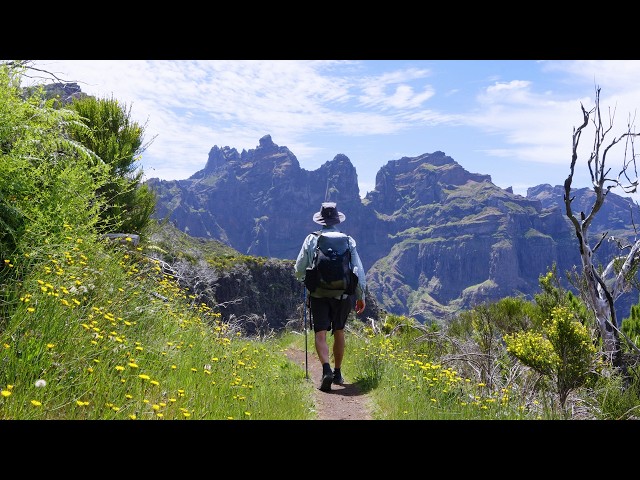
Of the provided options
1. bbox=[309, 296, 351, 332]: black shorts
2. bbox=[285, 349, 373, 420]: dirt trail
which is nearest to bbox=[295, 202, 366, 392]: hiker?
bbox=[309, 296, 351, 332]: black shorts

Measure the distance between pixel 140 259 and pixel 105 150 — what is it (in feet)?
11.4

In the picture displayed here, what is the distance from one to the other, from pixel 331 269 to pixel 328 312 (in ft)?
2.30

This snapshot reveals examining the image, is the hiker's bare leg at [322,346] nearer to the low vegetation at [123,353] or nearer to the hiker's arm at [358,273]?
the low vegetation at [123,353]

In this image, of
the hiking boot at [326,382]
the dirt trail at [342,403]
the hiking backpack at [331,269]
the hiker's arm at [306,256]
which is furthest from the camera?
the hiking boot at [326,382]

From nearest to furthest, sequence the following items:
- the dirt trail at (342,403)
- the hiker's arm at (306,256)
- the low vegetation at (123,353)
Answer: the low vegetation at (123,353)
the dirt trail at (342,403)
the hiker's arm at (306,256)

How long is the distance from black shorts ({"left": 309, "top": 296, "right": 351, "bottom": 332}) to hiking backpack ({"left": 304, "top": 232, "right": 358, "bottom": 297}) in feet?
0.49

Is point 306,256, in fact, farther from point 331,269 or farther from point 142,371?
point 142,371

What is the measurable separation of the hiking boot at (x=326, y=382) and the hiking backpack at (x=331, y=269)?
1.10 metres

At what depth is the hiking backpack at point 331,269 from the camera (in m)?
6.14

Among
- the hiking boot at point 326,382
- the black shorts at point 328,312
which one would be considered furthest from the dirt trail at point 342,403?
the black shorts at point 328,312

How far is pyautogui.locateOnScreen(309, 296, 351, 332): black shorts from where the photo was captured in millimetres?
6438

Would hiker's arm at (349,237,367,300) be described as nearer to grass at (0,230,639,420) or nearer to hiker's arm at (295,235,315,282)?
hiker's arm at (295,235,315,282)

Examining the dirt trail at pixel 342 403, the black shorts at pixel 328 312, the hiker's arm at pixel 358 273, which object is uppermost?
the hiker's arm at pixel 358 273
